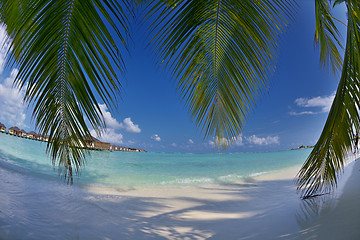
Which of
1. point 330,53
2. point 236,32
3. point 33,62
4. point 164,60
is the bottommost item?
point 33,62

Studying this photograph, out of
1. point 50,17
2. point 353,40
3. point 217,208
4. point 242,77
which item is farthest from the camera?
point 217,208

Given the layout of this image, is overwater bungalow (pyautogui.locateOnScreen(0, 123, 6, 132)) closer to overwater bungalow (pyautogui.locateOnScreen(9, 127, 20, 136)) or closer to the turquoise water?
overwater bungalow (pyautogui.locateOnScreen(9, 127, 20, 136))

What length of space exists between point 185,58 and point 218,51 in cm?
38

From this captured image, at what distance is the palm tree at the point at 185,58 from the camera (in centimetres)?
104

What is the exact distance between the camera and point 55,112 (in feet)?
4.22

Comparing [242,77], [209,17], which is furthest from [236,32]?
[242,77]

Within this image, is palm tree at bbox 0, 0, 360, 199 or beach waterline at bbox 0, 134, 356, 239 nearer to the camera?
palm tree at bbox 0, 0, 360, 199

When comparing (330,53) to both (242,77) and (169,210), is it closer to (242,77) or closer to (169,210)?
(242,77)

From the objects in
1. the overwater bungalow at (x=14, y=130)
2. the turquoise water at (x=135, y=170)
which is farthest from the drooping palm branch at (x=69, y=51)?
the overwater bungalow at (x=14, y=130)

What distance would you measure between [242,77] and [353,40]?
0.82 m

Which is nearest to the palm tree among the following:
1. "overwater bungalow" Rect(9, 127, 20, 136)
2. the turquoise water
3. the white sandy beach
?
the white sandy beach

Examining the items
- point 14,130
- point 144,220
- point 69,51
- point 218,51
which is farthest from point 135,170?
point 14,130

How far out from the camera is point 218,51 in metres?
1.93

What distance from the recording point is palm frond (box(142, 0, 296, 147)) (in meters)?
1.46
